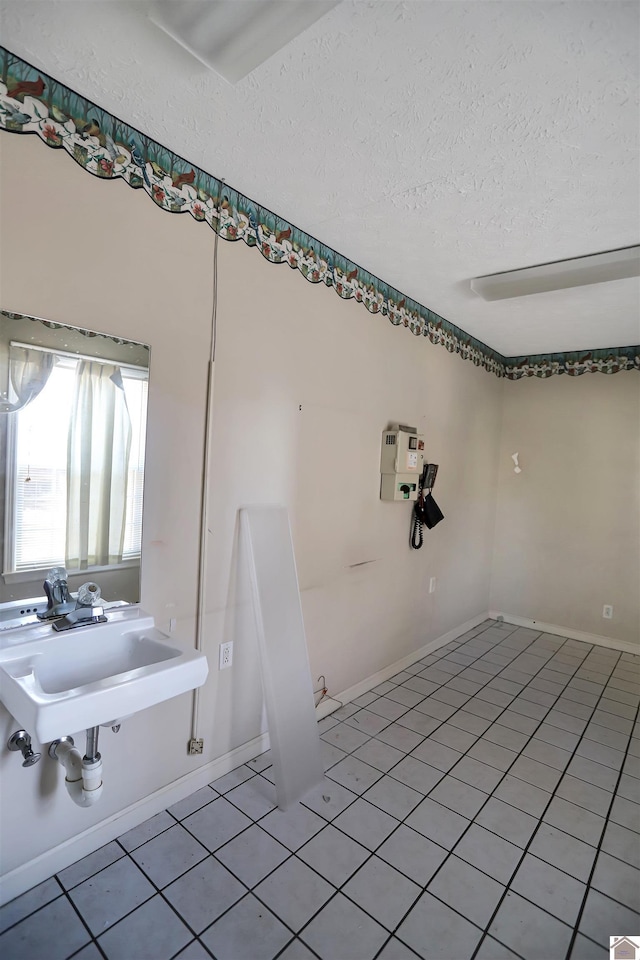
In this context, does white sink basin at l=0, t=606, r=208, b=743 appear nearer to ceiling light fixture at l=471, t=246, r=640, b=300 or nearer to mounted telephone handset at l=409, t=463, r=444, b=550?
mounted telephone handset at l=409, t=463, r=444, b=550

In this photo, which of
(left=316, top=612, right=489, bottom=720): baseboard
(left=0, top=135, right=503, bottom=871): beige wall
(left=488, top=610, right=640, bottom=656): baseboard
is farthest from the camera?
(left=488, top=610, right=640, bottom=656): baseboard

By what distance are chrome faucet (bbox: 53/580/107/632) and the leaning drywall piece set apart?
27.0 inches

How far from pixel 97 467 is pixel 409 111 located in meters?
1.53

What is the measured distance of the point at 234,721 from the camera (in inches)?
88.6

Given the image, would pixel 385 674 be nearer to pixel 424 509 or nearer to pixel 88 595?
pixel 424 509

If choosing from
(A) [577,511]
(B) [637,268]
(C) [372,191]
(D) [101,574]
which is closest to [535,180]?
(C) [372,191]

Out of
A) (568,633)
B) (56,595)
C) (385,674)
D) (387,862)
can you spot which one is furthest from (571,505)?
(56,595)

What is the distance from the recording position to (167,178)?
1831 millimetres

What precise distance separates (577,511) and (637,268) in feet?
8.17

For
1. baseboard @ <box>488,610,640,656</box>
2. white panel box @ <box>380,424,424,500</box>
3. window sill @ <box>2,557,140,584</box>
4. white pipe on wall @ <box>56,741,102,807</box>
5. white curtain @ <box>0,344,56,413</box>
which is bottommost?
baseboard @ <box>488,610,640,656</box>

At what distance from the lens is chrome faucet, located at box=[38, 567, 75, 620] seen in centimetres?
159

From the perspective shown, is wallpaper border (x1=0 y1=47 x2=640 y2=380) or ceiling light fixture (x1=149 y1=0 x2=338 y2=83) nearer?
ceiling light fixture (x1=149 y1=0 x2=338 y2=83)

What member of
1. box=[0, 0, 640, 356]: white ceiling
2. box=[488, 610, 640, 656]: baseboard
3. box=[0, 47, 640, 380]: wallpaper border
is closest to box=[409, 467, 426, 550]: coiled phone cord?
box=[0, 47, 640, 380]: wallpaper border

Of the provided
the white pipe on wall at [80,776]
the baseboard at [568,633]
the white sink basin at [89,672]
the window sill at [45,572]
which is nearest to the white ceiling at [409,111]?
the window sill at [45,572]
